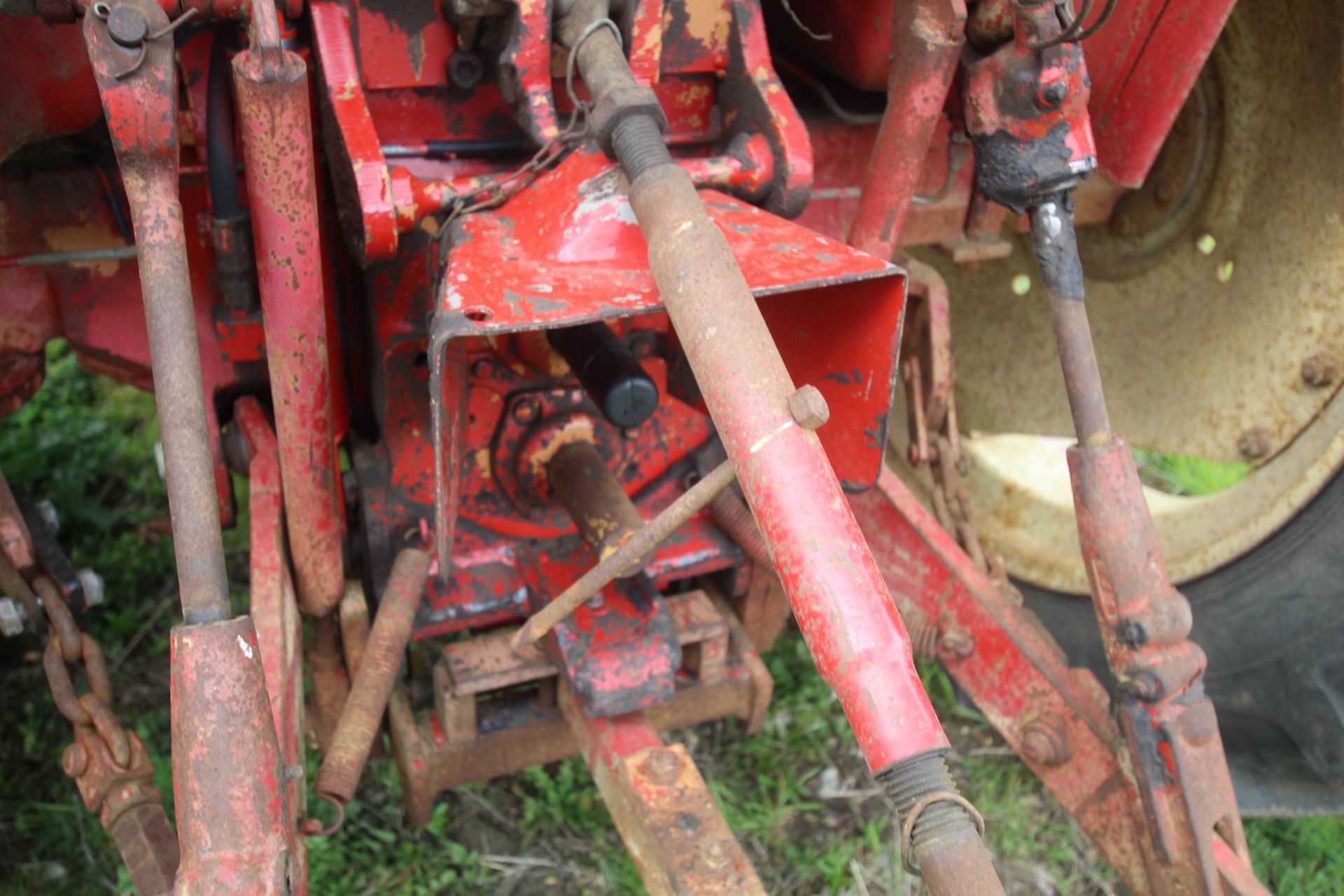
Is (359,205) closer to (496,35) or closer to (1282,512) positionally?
(496,35)

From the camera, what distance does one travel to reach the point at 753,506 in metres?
1.07

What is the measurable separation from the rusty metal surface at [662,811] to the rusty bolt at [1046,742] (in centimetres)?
48

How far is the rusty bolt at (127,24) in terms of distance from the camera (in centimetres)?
114

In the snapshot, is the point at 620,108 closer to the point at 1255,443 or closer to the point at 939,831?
the point at 939,831

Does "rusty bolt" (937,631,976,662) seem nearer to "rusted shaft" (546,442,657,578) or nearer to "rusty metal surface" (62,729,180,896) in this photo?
"rusted shaft" (546,442,657,578)

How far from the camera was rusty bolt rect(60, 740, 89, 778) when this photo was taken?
54.2 inches

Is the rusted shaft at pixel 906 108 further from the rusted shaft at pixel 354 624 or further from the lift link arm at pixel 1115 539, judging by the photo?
the rusted shaft at pixel 354 624

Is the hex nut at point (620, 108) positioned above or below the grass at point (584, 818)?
above

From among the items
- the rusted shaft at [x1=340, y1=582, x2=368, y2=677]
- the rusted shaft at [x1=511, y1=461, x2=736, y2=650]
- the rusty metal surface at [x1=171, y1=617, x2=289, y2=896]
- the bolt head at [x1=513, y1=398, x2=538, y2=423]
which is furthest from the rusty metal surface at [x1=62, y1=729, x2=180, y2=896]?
the bolt head at [x1=513, y1=398, x2=538, y2=423]

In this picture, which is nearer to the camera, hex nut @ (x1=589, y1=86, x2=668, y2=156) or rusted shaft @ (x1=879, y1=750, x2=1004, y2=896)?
rusted shaft @ (x1=879, y1=750, x2=1004, y2=896)

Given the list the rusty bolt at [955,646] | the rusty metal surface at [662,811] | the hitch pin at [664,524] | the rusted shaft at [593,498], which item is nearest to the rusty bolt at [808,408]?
the hitch pin at [664,524]

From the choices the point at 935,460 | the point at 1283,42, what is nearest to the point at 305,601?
the point at 935,460

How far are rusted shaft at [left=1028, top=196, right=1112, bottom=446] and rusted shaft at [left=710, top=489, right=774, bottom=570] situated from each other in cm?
58

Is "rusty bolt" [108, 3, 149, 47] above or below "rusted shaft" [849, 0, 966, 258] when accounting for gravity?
above
